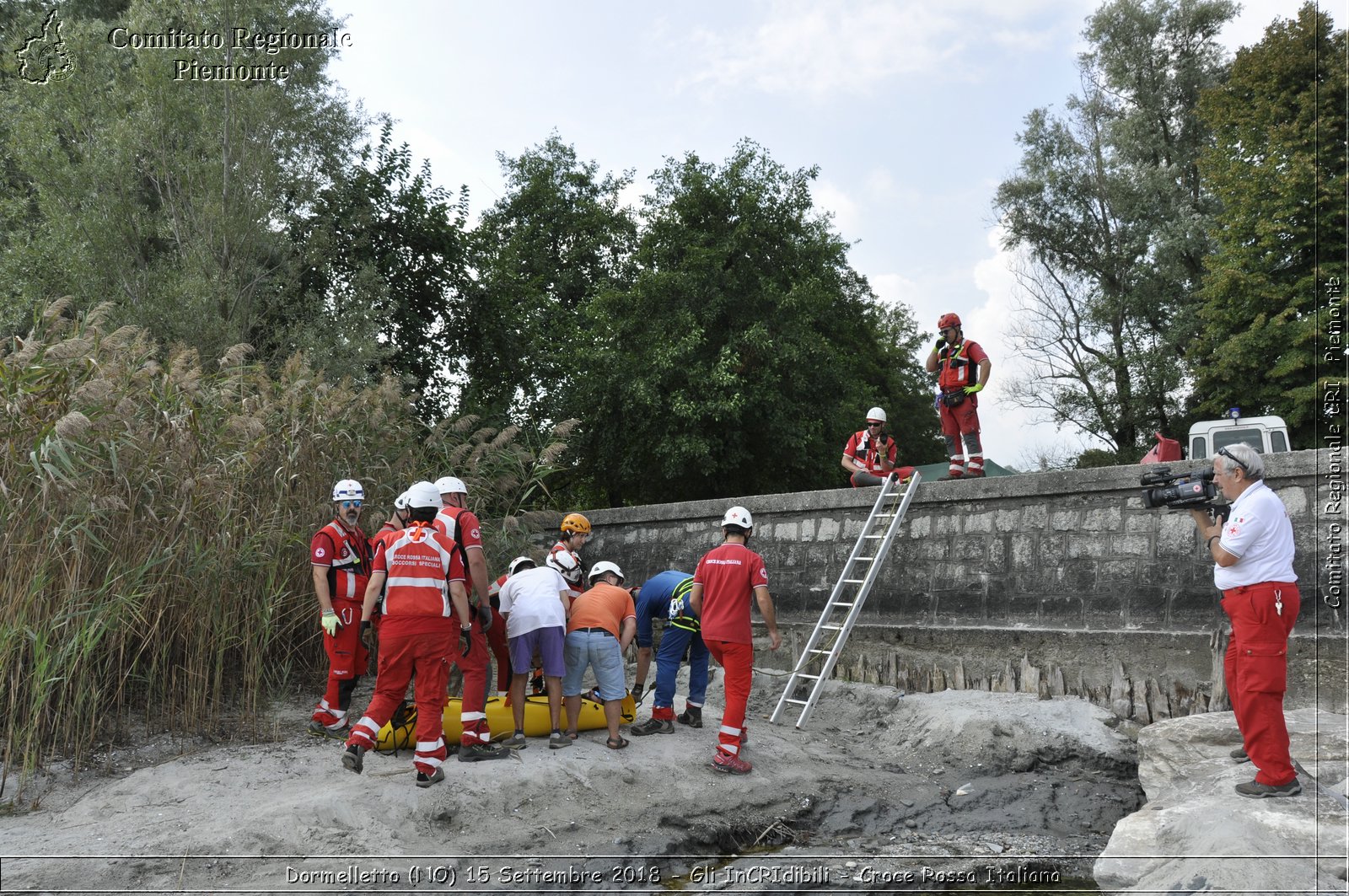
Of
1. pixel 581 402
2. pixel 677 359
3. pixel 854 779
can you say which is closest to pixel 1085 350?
pixel 677 359

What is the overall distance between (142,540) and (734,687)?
397cm

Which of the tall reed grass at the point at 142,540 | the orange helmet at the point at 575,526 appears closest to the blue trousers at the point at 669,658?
the orange helmet at the point at 575,526

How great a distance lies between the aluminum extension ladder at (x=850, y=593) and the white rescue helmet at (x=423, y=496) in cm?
339

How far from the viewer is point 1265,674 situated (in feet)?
16.8

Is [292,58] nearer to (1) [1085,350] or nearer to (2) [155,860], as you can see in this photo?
(2) [155,860]

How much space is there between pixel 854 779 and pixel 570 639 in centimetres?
217

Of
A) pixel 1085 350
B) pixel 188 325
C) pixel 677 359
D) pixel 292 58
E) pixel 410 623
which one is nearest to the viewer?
pixel 410 623

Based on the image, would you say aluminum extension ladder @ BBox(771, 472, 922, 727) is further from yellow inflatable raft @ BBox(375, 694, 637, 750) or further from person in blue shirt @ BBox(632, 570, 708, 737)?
yellow inflatable raft @ BBox(375, 694, 637, 750)

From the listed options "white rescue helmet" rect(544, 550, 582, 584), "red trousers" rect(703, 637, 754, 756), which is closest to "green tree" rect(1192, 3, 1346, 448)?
"red trousers" rect(703, 637, 754, 756)

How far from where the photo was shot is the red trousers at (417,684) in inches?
232

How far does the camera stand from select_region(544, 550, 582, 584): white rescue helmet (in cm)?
735

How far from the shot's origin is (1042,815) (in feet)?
20.6

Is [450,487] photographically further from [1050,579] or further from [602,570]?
[1050,579]

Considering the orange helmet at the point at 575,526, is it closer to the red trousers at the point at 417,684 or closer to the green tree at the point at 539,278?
the red trousers at the point at 417,684
